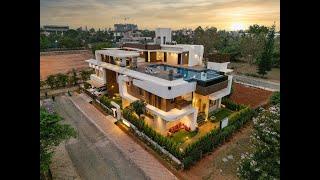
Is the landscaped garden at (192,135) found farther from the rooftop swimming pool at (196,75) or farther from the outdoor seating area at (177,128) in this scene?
the rooftop swimming pool at (196,75)

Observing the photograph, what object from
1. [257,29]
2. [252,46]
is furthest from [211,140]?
[257,29]

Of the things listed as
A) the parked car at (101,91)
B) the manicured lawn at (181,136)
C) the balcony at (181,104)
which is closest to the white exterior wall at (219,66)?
the balcony at (181,104)

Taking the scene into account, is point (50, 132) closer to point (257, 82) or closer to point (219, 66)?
point (219, 66)

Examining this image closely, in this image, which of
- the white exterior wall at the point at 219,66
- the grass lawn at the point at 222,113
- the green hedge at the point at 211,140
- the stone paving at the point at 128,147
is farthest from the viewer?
the white exterior wall at the point at 219,66

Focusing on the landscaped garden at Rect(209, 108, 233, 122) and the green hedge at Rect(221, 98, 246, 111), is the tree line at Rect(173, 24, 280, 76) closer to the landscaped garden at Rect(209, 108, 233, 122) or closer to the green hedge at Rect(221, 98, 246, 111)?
the green hedge at Rect(221, 98, 246, 111)

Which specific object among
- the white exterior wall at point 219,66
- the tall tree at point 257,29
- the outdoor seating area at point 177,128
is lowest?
the outdoor seating area at point 177,128

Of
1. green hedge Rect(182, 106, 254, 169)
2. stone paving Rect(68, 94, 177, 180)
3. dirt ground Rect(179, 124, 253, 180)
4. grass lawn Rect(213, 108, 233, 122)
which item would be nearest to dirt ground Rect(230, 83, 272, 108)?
grass lawn Rect(213, 108, 233, 122)
